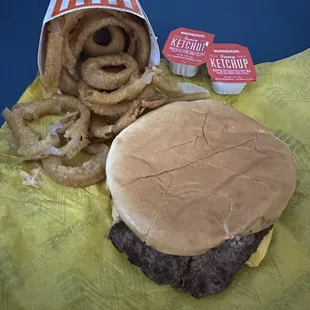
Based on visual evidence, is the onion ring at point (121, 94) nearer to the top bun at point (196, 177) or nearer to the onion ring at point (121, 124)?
the onion ring at point (121, 124)

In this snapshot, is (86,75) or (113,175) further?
(86,75)

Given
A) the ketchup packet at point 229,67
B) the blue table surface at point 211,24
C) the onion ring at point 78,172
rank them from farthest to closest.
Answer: the blue table surface at point 211,24
the ketchup packet at point 229,67
the onion ring at point 78,172

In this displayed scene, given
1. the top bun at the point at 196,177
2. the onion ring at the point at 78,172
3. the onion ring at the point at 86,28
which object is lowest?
the onion ring at the point at 78,172

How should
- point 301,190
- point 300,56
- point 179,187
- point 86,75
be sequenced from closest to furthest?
point 179,187, point 301,190, point 86,75, point 300,56

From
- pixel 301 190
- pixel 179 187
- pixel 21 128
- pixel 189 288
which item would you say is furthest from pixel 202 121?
pixel 21 128

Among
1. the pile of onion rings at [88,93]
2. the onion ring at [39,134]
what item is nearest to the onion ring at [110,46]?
the pile of onion rings at [88,93]

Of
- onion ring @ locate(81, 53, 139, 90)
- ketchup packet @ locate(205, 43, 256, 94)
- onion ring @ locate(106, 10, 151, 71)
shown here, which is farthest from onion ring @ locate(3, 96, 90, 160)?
ketchup packet @ locate(205, 43, 256, 94)

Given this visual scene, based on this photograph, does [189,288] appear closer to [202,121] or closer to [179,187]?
[179,187]
